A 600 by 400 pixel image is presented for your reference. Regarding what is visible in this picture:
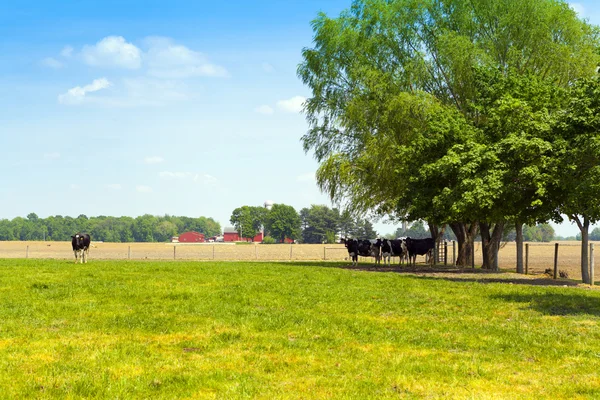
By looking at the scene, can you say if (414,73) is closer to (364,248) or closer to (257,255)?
(364,248)

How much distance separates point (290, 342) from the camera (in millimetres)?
12008

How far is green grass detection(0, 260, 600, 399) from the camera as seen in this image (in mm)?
9031

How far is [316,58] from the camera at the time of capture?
4291cm

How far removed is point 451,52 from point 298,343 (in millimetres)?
28489

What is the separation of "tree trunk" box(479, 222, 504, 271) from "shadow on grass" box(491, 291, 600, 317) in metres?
16.1

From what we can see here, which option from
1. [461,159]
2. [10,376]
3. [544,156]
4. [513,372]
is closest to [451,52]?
[461,159]

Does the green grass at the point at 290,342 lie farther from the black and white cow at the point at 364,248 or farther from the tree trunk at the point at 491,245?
the black and white cow at the point at 364,248

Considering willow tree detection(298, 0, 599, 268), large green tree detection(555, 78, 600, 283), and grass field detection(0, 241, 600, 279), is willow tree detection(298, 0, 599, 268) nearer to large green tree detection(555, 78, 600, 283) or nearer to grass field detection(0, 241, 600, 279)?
large green tree detection(555, 78, 600, 283)

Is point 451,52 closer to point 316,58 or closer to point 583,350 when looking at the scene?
point 316,58

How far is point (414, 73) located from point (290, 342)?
29.7 m

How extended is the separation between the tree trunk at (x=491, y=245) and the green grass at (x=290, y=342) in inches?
666

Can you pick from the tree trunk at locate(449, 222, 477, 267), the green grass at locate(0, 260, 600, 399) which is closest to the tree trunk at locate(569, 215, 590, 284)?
the green grass at locate(0, 260, 600, 399)

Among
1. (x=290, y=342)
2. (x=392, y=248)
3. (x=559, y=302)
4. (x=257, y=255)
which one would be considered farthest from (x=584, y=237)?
(x=257, y=255)

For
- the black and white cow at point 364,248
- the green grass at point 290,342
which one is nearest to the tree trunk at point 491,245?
the black and white cow at point 364,248
